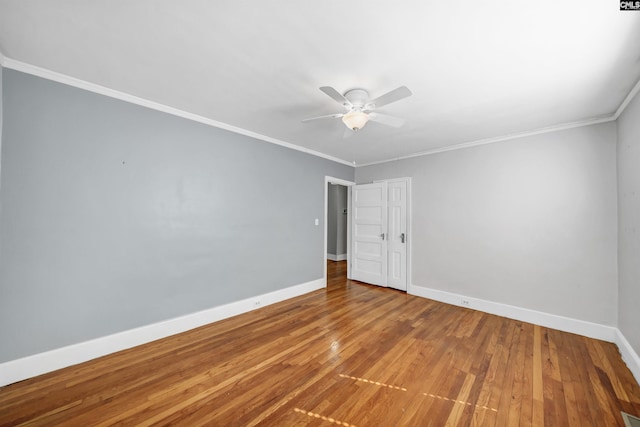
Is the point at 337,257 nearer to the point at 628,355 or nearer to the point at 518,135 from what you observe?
the point at 518,135

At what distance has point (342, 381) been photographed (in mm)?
1998

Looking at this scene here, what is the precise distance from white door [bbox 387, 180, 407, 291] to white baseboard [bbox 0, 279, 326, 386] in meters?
2.50

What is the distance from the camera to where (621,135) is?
2.60m

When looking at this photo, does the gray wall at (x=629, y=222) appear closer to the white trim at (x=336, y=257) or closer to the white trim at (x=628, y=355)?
the white trim at (x=628, y=355)

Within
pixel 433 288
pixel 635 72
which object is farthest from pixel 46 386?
pixel 635 72

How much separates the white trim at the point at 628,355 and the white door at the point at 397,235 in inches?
98.7

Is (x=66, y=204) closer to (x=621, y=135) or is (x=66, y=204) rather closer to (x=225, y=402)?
(x=225, y=402)

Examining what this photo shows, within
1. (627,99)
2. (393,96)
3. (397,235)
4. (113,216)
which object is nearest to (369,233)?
Result: (397,235)

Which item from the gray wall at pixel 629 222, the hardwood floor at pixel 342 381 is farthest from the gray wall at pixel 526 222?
the hardwood floor at pixel 342 381

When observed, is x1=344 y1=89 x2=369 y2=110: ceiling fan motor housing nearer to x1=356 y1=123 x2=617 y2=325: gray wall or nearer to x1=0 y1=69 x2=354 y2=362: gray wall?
x1=0 y1=69 x2=354 y2=362: gray wall

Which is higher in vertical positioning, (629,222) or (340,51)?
(340,51)

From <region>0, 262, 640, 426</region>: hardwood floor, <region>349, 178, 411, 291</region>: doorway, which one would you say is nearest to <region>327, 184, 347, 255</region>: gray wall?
<region>349, 178, 411, 291</region>: doorway

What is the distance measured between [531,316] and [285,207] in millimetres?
3840

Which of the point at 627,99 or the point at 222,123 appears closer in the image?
the point at 627,99
